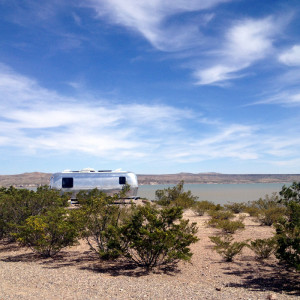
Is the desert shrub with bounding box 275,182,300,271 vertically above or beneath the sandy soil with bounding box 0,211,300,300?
above

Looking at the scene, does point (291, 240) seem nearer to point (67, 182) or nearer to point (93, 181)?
point (93, 181)

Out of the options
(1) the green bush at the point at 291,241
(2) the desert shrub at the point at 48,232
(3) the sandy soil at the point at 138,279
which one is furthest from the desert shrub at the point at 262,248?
(2) the desert shrub at the point at 48,232

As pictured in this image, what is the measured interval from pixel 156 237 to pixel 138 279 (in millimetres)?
882

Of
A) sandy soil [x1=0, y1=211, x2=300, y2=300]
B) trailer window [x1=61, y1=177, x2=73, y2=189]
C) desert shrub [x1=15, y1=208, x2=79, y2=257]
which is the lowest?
sandy soil [x1=0, y1=211, x2=300, y2=300]

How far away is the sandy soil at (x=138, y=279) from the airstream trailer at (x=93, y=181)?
39.6 feet

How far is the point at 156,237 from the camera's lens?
657cm

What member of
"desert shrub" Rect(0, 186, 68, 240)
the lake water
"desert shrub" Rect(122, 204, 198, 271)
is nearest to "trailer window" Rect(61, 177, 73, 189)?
"desert shrub" Rect(0, 186, 68, 240)

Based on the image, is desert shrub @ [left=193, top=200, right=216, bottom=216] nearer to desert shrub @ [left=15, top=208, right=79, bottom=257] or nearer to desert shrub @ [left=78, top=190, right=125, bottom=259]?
desert shrub @ [left=78, top=190, right=125, bottom=259]

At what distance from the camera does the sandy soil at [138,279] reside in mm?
5219

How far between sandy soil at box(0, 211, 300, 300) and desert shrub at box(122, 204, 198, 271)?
1.33 ft

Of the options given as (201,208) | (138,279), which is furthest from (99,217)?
(201,208)

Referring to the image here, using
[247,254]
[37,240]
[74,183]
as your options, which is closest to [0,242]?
[37,240]

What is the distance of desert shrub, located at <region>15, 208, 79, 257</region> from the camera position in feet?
25.7

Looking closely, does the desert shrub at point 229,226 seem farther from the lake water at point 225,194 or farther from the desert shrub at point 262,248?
the lake water at point 225,194
